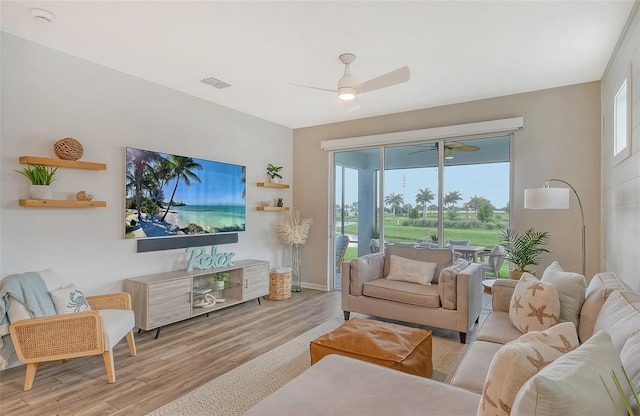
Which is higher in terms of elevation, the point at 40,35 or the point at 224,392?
the point at 40,35

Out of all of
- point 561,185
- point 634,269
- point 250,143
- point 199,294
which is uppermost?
point 250,143

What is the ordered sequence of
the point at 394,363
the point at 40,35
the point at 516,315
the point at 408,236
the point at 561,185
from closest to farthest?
the point at 394,363
the point at 516,315
the point at 40,35
the point at 561,185
the point at 408,236

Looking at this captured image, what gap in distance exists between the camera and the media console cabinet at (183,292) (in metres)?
3.47

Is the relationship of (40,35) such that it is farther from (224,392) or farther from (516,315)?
(516,315)

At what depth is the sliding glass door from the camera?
14.7 feet

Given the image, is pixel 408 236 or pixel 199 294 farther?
pixel 408 236

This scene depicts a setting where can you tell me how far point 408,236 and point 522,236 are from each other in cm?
148

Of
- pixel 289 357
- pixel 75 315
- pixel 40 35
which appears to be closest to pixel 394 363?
pixel 289 357

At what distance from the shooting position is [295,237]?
5.51m

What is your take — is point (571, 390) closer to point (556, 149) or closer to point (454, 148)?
point (556, 149)

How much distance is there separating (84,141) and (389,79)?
9.65 ft

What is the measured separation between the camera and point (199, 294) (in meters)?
4.19

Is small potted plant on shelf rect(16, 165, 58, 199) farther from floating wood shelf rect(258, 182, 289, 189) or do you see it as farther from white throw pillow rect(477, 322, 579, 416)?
white throw pillow rect(477, 322, 579, 416)

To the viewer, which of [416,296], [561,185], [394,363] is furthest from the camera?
[561,185]
